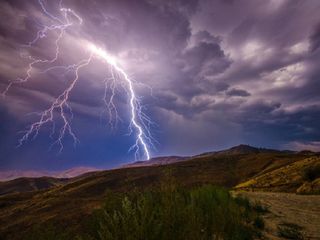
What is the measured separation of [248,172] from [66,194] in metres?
21.1

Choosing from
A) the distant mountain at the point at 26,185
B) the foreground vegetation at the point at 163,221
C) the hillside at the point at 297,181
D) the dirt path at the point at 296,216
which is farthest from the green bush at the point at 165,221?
the distant mountain at the point at 26,185

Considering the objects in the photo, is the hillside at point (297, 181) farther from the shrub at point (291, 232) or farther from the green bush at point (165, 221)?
the green bush at point (165, 221)

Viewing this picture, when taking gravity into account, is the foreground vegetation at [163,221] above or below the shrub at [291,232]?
above

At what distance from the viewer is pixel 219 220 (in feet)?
19.1

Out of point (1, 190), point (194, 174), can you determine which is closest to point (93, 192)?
point (194, 174)

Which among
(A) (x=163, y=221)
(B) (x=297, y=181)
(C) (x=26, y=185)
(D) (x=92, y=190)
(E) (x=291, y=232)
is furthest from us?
(C) (x=26, y=185)

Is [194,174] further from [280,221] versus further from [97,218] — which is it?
[97,218]

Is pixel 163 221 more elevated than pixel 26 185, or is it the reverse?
pixel 26 185

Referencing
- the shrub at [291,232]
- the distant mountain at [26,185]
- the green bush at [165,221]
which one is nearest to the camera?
the green bush at [165,221]

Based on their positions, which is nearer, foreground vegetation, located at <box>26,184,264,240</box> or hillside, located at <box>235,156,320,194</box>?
foreground vegetation, located at <box>26,184,264,240</box>

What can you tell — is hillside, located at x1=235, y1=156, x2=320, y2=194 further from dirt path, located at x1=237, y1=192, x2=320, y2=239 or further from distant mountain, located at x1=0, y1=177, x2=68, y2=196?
distant mountain, located at x1=0, y1=177, x2=68, y2=196

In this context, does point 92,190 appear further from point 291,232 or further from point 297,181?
point 291,232

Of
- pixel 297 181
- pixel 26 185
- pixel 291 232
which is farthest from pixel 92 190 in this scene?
pixel 26 185

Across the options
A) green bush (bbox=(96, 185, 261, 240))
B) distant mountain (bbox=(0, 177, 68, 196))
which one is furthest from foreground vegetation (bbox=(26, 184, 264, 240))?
distant mountain (bbox=(0, 177, 68, 196))
